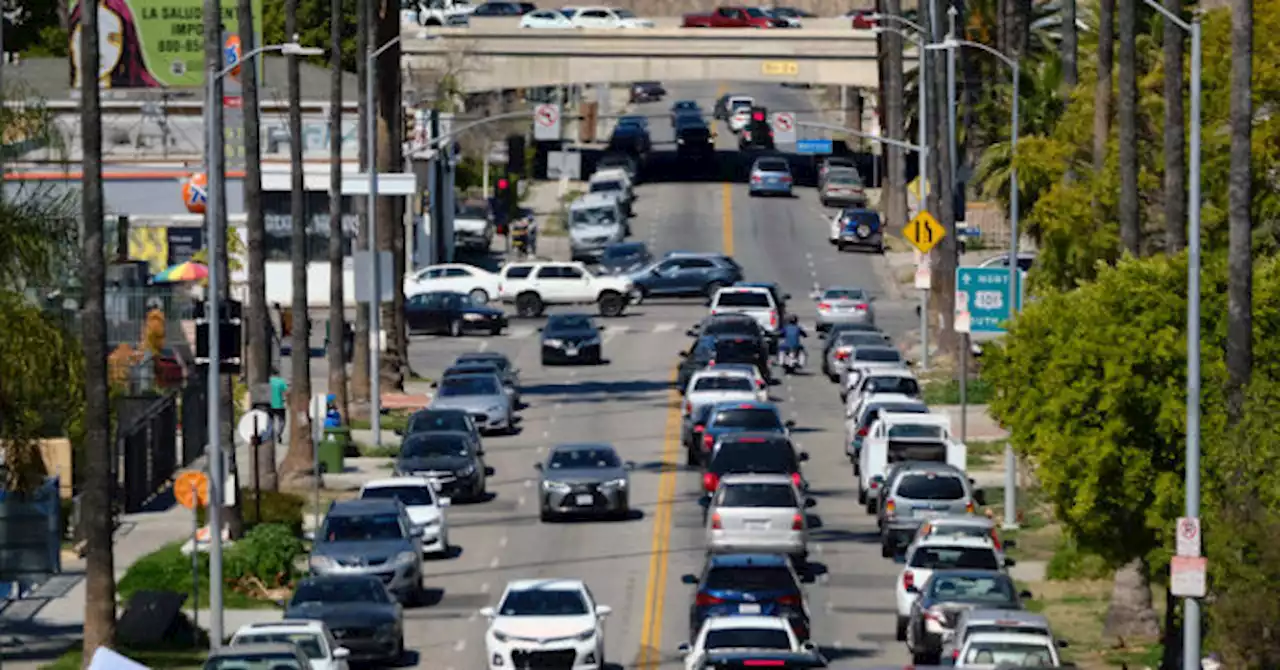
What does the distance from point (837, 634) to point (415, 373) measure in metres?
34.0

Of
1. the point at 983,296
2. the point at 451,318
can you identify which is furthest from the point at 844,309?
the point at 983,296

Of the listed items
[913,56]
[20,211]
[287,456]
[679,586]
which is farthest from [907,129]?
[20,211]

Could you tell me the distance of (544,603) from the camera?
3728 cm

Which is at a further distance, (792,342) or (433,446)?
(792,342)

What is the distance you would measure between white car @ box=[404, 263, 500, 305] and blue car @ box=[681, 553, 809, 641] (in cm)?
4851

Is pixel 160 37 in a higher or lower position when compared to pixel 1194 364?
higher

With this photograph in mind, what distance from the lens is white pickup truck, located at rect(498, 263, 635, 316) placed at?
8606 cm

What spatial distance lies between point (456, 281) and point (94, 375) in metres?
52.7

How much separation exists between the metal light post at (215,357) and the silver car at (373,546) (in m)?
1.86

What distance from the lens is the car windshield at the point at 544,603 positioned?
122 feet

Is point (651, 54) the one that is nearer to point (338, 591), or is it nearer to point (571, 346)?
point (571, 346)

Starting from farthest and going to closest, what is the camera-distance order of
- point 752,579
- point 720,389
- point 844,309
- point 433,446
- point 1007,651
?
1. point 844,309
2. point 720,389
3. point 433,446
4. point 752,579
5. point 1007,651

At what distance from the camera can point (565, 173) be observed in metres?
128

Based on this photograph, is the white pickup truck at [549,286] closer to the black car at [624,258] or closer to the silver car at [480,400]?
the black car at [624,258]
